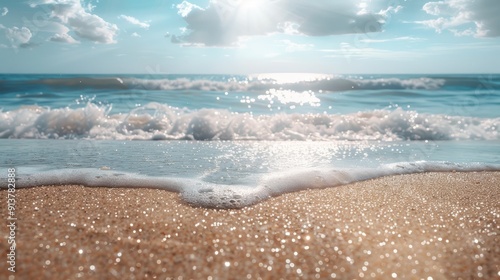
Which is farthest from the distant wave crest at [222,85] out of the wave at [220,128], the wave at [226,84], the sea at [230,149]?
the wave at [220,128]

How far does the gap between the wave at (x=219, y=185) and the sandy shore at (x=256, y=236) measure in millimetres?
148

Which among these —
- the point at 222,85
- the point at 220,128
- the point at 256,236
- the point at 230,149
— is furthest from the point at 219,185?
the point at 222,85

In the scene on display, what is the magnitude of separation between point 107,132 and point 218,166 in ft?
12.2

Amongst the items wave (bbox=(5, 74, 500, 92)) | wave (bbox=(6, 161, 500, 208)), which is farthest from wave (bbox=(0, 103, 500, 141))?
wave (bbox=(5, 74, 500, 92))

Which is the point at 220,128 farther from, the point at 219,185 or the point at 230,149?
the point at 219,185

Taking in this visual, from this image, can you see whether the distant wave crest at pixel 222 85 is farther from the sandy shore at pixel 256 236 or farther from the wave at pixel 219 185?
the sandy shore at pixel 256 236

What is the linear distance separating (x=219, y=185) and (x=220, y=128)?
3889 millimetres

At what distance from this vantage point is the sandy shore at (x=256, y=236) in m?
1.88

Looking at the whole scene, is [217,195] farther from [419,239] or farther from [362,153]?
[362,153]

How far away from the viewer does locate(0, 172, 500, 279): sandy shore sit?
6.17 feet

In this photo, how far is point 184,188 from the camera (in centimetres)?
334

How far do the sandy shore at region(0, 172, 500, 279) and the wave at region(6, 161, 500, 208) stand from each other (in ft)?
0.49

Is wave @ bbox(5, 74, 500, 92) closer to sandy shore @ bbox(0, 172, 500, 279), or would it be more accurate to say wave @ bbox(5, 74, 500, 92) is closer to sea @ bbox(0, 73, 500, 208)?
sea @ bbox(0, 73, 500, 208)

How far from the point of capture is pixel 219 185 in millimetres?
3424
